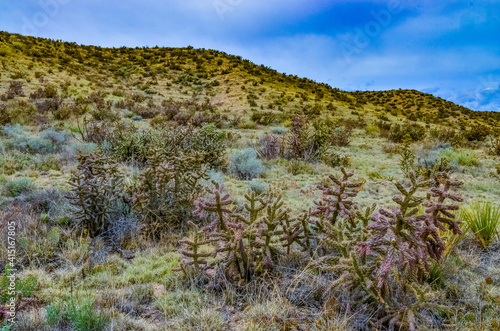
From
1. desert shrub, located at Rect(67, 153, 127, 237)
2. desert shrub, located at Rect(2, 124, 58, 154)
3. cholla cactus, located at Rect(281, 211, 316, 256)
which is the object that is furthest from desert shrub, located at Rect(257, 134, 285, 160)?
desert shrub, located at Rect(2, 124, 58, 154)

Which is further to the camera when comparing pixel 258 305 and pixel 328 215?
pixel 328 215

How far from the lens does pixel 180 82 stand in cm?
2533

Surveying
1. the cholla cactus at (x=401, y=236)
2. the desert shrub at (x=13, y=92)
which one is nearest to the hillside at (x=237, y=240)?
the cholla cactus at (x=401, y=236)

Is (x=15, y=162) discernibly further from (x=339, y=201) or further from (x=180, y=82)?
(x=180, y=82)

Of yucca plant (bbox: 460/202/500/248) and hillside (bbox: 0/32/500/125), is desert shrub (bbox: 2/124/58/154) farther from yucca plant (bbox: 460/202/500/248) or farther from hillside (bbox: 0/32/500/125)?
yucca plant (bbox: 460/202/500/248)

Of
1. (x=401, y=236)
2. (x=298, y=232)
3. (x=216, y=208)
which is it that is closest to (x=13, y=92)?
(x=216, y=208)

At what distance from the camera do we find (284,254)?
2.85 m

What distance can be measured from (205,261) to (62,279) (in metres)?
1.26

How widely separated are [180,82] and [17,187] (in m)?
22.1

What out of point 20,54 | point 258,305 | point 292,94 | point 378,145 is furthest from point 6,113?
point 292,94

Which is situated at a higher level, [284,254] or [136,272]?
[284,254]

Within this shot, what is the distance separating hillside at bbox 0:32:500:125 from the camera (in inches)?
740

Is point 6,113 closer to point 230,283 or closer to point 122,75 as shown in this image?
point 230,283

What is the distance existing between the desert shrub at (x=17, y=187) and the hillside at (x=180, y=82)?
31.1ft
